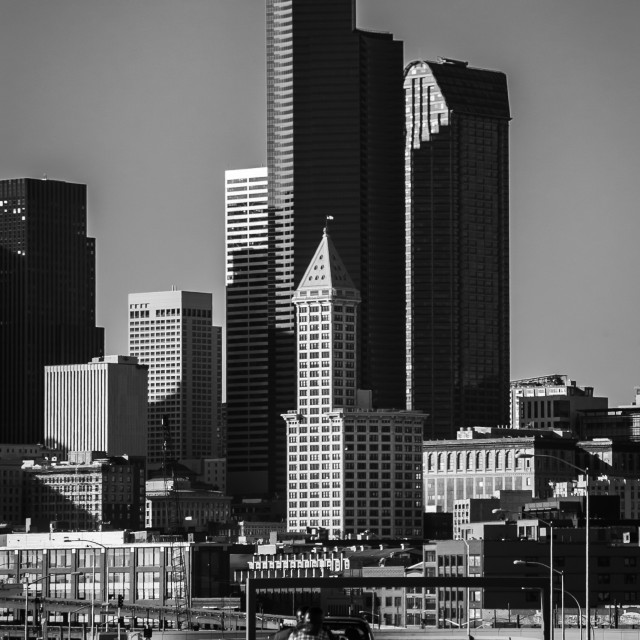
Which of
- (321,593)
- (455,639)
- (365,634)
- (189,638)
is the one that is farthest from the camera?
(189,638)

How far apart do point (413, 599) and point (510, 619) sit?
73117mm

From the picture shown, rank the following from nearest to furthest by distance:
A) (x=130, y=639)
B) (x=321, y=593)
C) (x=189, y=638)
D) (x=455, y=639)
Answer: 1. (x=455, y=639)
2. (x=321, y=593)
3. (x=130, y=639)
4. (x=189, y=638)

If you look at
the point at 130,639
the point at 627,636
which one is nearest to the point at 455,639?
the point at 130,639

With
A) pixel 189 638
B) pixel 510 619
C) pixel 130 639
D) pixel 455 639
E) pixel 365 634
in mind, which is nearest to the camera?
pixel 365 634

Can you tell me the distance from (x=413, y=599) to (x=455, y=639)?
39746mm

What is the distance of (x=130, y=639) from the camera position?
133 metres

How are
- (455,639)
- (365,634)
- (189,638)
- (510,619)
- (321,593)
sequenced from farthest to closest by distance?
(510,619) < (189,638) < (321,593) < (455,639) < (365,634)

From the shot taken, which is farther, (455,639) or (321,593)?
(321,593)

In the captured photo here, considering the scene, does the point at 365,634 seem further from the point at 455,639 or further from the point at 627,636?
the point at 627,636

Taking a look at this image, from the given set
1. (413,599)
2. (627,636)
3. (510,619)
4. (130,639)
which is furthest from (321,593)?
(510,619)

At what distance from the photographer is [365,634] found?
260 ft

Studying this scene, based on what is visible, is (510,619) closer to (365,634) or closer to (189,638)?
(189,638)

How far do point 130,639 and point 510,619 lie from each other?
70.3m

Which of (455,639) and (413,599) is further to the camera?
(413,599)
